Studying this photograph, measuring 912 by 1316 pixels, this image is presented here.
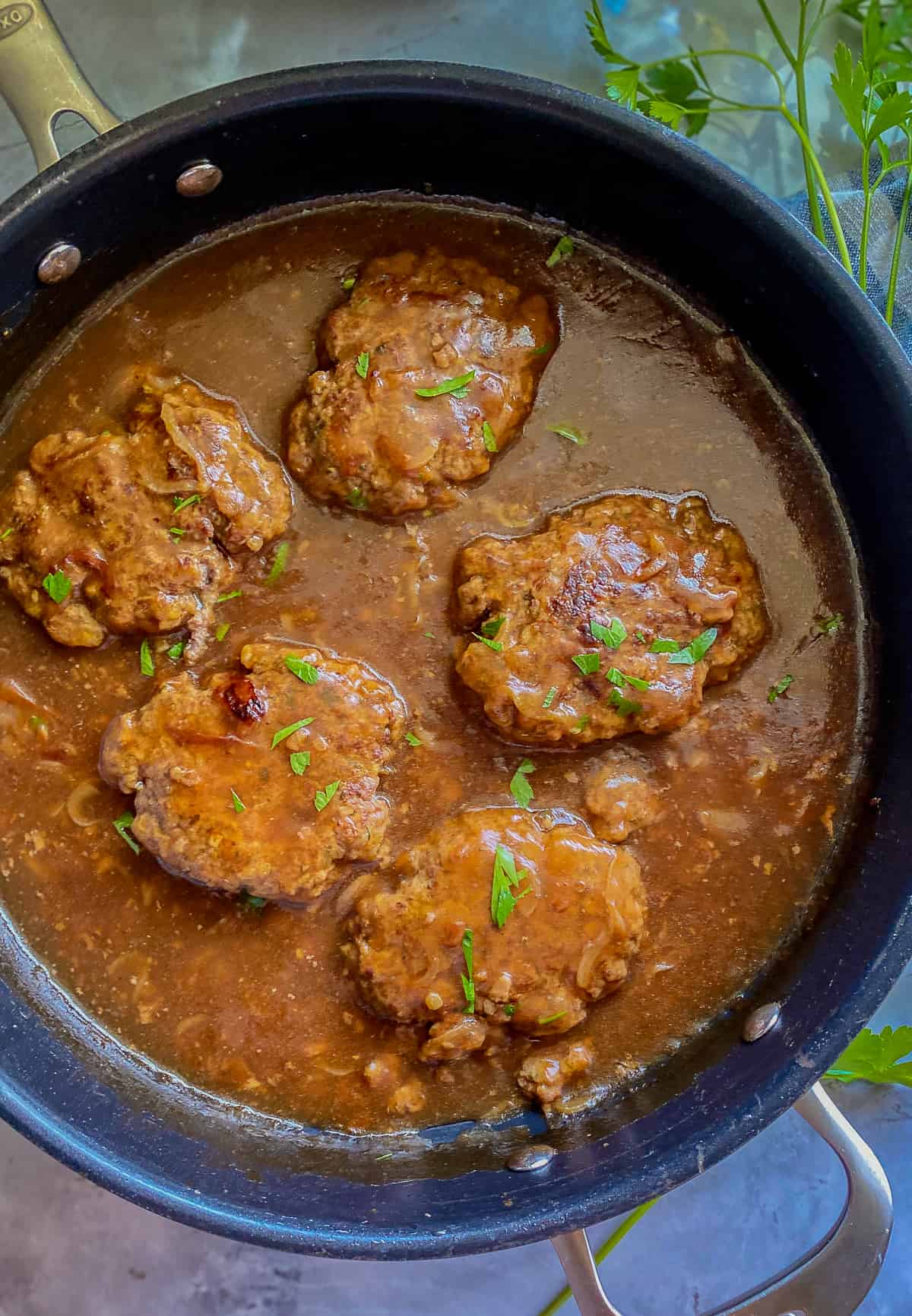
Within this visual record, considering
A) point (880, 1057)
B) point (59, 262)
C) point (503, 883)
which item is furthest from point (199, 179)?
point (880, 1057)

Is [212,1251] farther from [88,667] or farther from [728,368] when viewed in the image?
[728,368]

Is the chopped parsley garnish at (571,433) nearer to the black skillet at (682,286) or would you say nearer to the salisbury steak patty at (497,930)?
the black skillet at (682,286)

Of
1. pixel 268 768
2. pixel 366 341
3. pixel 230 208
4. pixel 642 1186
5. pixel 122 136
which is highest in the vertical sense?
pixel 122 136

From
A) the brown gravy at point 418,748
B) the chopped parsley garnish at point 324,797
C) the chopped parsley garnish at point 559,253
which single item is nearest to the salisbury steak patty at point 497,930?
the brown gravy at point 418,748

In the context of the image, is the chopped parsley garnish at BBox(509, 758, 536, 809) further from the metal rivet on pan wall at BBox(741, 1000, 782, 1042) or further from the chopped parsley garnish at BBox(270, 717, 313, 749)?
the metal rivet on pan wall at BBox(741, 1000, 782, 1042)

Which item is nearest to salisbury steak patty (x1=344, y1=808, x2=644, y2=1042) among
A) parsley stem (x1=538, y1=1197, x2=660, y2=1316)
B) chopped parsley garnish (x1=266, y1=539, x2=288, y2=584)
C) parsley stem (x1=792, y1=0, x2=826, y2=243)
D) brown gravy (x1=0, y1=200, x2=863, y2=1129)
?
brown gravy (x1=0, y1=200, x2=863, y2=1129)

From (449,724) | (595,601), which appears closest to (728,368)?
(595,601)
